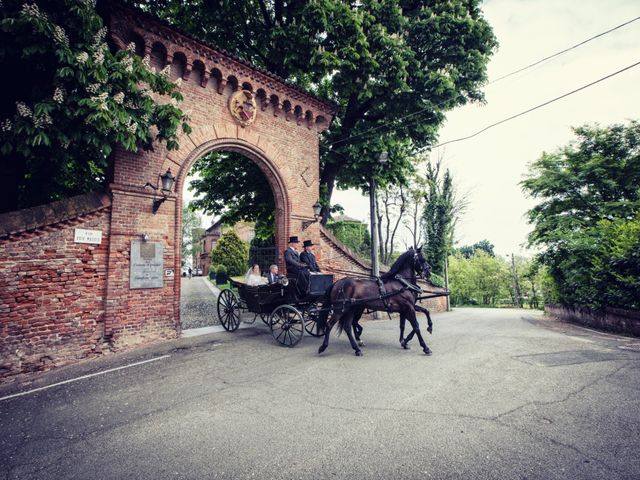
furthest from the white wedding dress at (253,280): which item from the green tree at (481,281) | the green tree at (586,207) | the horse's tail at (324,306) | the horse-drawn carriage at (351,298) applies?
the green tree at (481,281)

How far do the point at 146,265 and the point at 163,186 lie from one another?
2039 millimetres

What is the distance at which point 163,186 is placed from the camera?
7.76 metres

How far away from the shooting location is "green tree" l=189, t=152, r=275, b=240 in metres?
13.5

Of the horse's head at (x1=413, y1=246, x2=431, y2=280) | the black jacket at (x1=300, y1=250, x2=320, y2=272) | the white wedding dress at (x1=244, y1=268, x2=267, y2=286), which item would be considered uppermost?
the black jacket at (x1=300, y1=250, x2=320, y2=272)

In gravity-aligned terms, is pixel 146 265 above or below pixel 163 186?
below

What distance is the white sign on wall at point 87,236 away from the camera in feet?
21.5

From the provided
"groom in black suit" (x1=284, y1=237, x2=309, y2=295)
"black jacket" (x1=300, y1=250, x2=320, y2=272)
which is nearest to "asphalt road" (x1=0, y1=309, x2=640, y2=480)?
"groom in black suit" (x1=284, y1=237, x2=309, y2=295)

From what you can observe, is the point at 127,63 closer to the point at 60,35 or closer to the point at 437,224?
the point at 60,35

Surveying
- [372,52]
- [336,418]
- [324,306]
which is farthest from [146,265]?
[372,52]

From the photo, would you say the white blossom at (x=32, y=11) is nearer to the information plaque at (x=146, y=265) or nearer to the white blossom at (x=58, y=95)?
the white blossom at (x=58, y=95)

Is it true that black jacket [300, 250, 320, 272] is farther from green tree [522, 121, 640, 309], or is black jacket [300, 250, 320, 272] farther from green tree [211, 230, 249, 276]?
green tree [211, 230, 249, 276]

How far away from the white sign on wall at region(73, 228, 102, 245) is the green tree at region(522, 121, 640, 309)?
46.0 feet

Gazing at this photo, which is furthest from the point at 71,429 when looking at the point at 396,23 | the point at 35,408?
the point at 396,23

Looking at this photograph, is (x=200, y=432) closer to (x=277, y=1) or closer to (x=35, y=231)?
(x=35, y=231)
